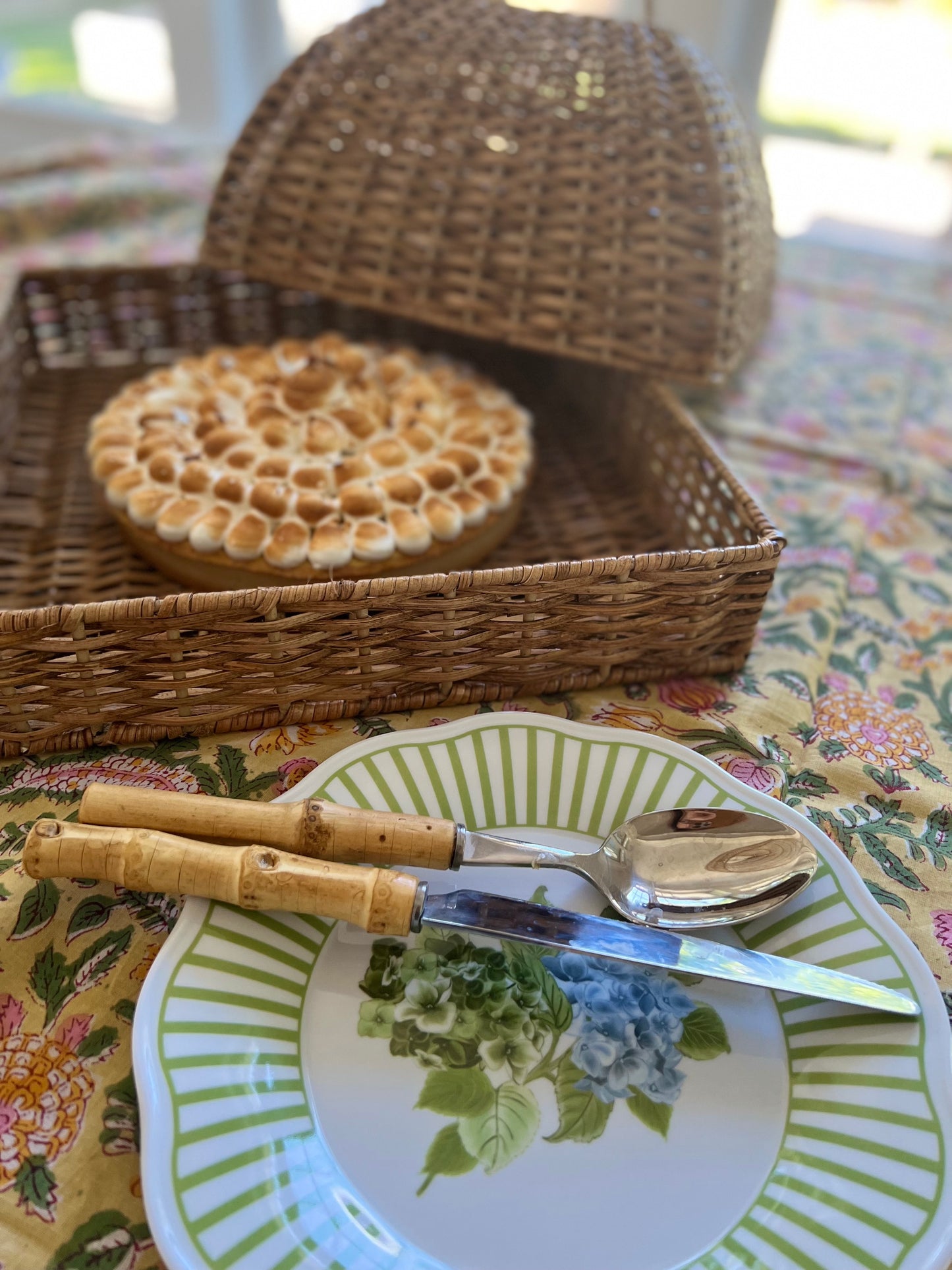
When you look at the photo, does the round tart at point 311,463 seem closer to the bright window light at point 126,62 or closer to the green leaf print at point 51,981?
the green leaf print at point 51,981

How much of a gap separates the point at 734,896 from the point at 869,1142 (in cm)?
14

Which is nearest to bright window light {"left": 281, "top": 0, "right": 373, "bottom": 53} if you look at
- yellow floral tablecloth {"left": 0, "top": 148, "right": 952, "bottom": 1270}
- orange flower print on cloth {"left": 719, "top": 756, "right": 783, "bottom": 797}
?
yellow floral tablecloth {"left": 0, "top": 148, "right": 952, "bottom": 1270}

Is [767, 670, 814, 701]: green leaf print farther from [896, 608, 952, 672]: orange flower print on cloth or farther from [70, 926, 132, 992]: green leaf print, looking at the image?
[70, 926, 132, 992]: green leaf print

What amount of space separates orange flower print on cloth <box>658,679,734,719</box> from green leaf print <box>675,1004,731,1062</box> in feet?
0.81

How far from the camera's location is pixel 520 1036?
19.6 inches

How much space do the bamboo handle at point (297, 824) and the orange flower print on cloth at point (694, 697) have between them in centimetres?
25

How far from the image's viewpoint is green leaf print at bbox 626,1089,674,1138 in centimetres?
47

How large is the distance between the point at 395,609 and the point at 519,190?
1.62 feet

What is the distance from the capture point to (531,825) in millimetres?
578

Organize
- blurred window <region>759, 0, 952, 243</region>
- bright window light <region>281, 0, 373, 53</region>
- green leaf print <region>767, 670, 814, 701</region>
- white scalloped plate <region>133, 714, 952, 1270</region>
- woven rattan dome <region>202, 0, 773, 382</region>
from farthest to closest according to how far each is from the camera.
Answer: bright window light <region>281, 0, 373, 53</region> → blurred window <region>759, 0, 952, 243</region> → woven rattan dome <region>202, 0, 773, 382</region> → green leaf print <region>767, 670, 814, 701</region> → white scalloped plate <region>133, 714, 952, 1270</region>

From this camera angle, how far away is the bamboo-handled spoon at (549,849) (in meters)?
0.52

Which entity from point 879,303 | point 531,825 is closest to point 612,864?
point 531,825

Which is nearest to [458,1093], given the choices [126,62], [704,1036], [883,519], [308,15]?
[704,1036]

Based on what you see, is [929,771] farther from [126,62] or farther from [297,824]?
[126,62]
